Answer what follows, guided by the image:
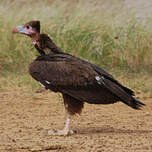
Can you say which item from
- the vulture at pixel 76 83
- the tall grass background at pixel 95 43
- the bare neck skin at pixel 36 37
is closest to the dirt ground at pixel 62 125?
the vulture at pixel 76 83

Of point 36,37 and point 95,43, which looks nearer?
point 36,37

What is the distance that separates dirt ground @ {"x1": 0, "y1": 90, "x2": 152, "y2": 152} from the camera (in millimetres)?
5805

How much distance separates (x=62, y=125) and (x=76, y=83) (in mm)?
1111

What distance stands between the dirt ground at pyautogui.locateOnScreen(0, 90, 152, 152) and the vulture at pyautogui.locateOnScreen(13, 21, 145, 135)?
1.22 feet

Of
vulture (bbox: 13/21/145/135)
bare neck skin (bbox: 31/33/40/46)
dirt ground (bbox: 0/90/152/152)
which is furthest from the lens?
bare neck skin (bbox: 31/33/40/46)

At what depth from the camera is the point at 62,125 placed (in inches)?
282

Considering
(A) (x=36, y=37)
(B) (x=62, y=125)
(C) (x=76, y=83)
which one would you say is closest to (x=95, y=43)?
(B) (x=62, y=125)

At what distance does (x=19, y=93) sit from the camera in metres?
9.20

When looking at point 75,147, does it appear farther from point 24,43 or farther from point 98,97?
point 24,43

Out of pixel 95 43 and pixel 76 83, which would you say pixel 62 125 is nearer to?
pixel 76 83

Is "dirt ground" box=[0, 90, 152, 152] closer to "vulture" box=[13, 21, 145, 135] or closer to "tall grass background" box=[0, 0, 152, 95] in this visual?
"vulture" box=[13, 21, 145, 135]

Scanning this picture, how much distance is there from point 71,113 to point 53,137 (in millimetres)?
350

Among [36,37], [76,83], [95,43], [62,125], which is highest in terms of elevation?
[36,37]

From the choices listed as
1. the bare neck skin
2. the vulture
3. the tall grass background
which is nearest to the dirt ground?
the vulture
